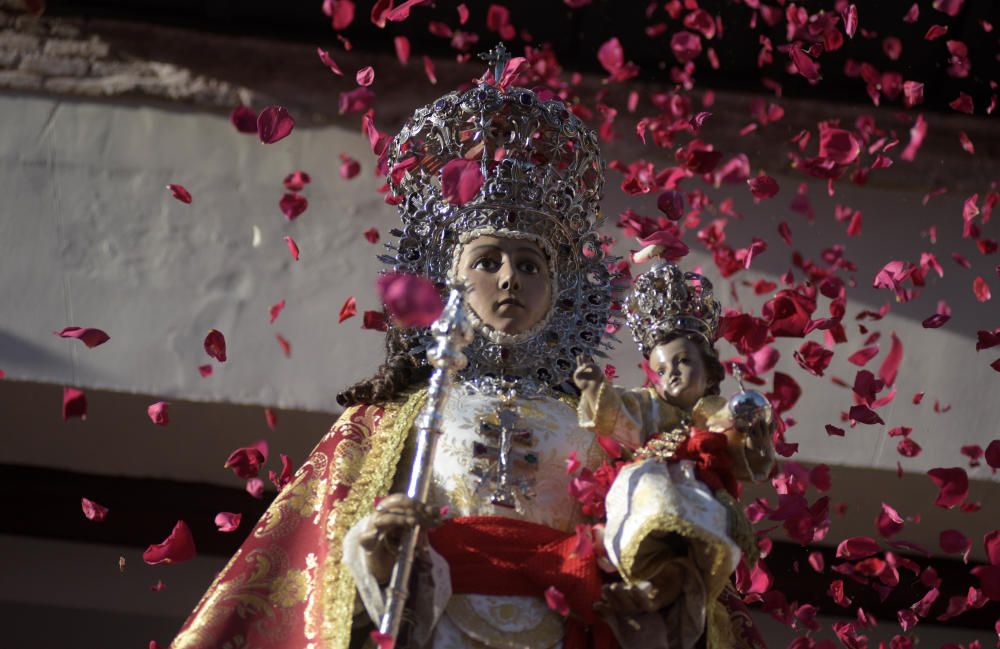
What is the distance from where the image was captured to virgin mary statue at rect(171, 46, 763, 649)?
2846mm

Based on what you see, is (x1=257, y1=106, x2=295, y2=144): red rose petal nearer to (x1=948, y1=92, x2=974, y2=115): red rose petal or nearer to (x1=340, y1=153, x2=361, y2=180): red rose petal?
(x1=340, y1=153, x2=361, y2=180): red rose petal

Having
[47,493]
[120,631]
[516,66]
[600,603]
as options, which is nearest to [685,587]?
[600,603]

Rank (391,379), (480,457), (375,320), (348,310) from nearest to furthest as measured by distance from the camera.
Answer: (480,457), (391,379), (375,320), (348,310)

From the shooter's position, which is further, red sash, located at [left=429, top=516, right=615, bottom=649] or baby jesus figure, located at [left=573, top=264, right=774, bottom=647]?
red sash, located at [left=429, top=516, right=615, bottom=649]

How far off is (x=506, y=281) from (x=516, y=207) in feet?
0.85

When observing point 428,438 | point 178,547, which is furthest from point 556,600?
point 178,547

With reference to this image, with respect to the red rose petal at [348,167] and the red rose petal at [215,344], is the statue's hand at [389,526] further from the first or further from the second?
the red rose petal at [348,167]

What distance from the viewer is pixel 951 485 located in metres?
4.46

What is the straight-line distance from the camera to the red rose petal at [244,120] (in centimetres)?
486

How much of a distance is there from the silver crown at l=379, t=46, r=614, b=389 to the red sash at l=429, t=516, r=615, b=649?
0.51 m

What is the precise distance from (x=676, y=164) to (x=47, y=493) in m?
2.57

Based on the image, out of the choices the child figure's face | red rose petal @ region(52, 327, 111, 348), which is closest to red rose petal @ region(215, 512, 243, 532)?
red rose petal @ region(52, 327, 111, 348)

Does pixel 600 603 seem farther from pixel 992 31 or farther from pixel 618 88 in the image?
pixel 992 31

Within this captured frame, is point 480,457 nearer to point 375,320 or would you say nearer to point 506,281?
point 506,281
